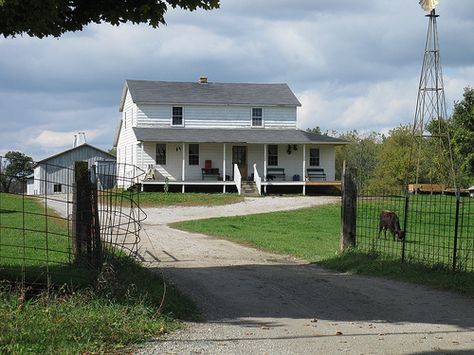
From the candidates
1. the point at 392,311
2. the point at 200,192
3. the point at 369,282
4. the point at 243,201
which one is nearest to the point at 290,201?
the point at 243,201

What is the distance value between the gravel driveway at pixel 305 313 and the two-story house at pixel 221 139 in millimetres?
27133

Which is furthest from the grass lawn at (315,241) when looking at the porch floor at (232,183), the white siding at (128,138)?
the white siding at (128,138)

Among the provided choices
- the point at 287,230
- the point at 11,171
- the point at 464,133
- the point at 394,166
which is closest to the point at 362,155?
the point at 394,166

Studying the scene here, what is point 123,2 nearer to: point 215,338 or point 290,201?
point 215,338

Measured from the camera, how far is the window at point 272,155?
44.0m

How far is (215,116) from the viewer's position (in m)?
45.1

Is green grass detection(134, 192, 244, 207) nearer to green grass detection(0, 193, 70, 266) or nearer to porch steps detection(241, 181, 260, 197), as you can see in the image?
porch steps detection(241, 181, 260, 197)

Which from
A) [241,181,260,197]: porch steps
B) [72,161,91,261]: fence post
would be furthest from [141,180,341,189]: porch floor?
[72,161,91,261]: fence post

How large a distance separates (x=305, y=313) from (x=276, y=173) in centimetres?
3477

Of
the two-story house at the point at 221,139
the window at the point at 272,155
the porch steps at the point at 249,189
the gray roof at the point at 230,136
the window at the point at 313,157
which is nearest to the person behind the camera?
the porch steps at the point at 249,189

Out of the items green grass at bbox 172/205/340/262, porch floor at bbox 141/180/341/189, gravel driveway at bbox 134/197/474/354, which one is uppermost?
porch floor at bbox 141/180/341/189

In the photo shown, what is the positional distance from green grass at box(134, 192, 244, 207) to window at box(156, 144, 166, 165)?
473cm

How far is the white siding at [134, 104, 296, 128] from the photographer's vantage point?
44.4 m

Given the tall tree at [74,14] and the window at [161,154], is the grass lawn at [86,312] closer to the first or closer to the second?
the tall tree at [74,14]
